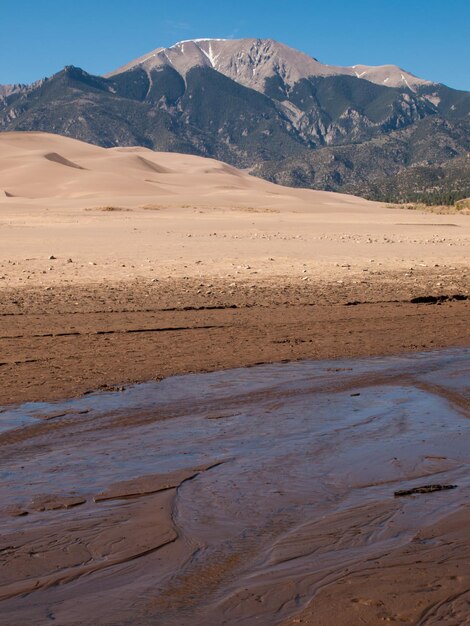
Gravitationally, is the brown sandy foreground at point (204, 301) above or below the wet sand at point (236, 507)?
above

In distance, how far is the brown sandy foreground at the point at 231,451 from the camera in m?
5.00

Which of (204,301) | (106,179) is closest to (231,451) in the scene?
(204,301)

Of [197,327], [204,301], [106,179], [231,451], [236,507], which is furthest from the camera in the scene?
[106,179]

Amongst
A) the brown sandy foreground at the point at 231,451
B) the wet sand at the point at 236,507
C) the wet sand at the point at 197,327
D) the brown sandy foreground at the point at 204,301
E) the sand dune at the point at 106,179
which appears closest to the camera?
the wet sand at the point at 236,507

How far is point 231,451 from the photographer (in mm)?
7684

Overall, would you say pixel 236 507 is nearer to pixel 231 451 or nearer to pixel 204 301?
pixel 231 451

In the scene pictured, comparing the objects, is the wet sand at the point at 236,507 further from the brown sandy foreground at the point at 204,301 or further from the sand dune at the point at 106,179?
the sand dune at the point at 106,179

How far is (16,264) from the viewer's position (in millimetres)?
20969

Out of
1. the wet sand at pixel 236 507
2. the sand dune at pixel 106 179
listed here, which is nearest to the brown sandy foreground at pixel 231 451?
the wet sand at pixel 236 507

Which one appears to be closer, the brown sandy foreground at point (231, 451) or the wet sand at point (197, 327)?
the brown sandy foreground at point (231, 451)

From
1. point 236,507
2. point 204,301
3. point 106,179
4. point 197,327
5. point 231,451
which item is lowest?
point 236,507

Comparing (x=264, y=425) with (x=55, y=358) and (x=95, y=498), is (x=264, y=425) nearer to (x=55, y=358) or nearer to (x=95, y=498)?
(x=95, y=498)

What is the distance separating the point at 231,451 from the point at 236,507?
1346mm

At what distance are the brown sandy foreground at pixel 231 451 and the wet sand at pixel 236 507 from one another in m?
0.02
